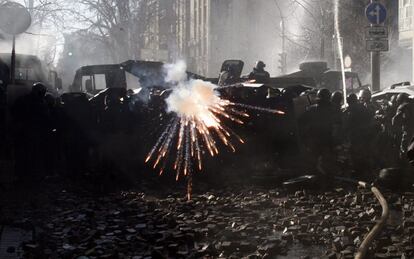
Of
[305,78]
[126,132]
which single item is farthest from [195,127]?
[305,78]

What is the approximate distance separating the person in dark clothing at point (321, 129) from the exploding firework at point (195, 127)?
1.10 m

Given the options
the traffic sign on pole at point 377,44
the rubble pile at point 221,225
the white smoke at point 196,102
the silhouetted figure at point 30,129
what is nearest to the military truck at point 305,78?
the white smoke at point 196,102

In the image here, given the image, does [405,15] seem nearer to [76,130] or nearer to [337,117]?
[337,117]

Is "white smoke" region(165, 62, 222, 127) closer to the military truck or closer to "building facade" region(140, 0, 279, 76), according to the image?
the military truck

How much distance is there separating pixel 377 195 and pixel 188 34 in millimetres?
65652

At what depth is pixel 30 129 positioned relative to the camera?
40.0 ft

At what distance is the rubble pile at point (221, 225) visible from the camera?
6.52 metres

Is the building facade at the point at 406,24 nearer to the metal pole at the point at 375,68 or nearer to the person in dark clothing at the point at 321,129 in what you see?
the metal pole at the point at 375,68

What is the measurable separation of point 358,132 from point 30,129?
6910 mm

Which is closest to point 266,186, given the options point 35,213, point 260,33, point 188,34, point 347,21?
point 35,213

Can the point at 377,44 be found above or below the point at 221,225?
above

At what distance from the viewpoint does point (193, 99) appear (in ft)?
44.1

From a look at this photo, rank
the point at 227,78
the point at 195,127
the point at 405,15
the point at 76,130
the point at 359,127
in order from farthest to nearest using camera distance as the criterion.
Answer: the point at 405,15, the point at 227,78, the point at 195,127, the point at 359,127, the point at 76,130

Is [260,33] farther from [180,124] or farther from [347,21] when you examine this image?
[180,124]
